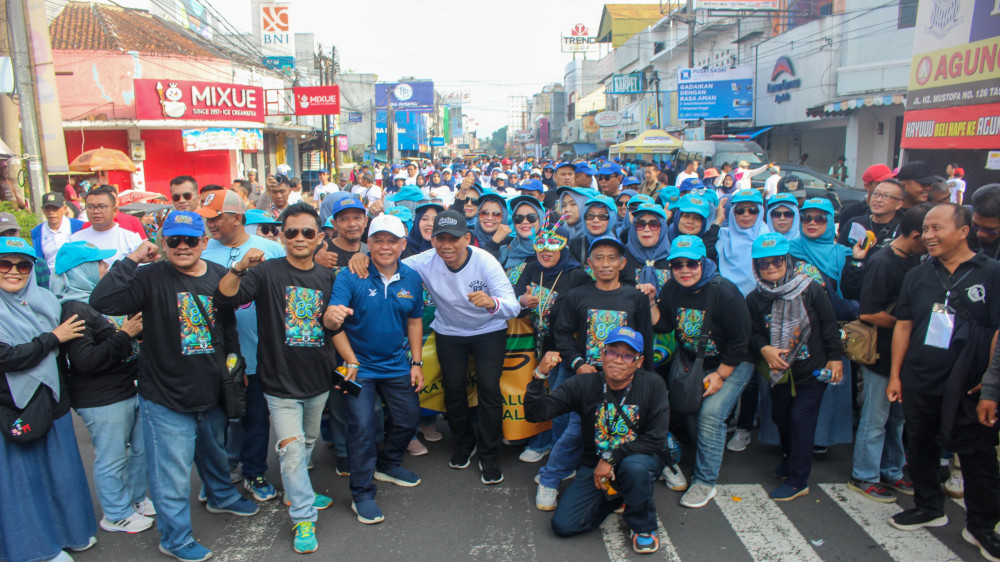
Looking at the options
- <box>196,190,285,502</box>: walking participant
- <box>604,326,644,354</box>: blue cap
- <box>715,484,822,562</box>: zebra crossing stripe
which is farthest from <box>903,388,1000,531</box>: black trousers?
<box>196,190,285,502</box>: walking participant

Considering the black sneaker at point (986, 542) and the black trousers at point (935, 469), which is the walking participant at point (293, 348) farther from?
the black sneaker at point (986, 542)

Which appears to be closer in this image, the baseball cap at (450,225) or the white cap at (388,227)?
the white cap at (388,227)

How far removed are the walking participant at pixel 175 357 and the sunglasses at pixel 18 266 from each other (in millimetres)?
367

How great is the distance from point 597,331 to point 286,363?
1942 mm

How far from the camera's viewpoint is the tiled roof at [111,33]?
22547 millimetres

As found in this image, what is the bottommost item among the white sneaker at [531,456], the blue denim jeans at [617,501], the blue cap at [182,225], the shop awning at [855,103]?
the white sneaker at [531,456]

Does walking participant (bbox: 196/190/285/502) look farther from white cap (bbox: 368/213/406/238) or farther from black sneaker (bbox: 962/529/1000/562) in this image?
black sneaker (bbox: 962/529/1000/562)

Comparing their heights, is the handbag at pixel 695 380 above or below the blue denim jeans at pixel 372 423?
above

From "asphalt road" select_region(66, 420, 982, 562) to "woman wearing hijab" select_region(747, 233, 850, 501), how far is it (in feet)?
1.06

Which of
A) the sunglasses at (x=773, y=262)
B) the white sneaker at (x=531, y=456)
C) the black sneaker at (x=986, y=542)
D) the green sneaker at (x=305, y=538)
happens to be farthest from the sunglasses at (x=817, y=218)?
the green sneaker at (x=305, y=538)

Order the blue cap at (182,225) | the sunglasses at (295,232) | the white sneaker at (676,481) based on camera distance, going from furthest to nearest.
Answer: the white sneaker at (676,481) → the sunglasses at (295,232) → the blue cap at (182,225)

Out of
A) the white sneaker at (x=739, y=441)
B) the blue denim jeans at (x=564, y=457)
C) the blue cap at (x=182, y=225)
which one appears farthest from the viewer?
the white sneaker at (x=739, y=441)

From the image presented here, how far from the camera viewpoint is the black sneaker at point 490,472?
4789mm

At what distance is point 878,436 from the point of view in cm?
443
